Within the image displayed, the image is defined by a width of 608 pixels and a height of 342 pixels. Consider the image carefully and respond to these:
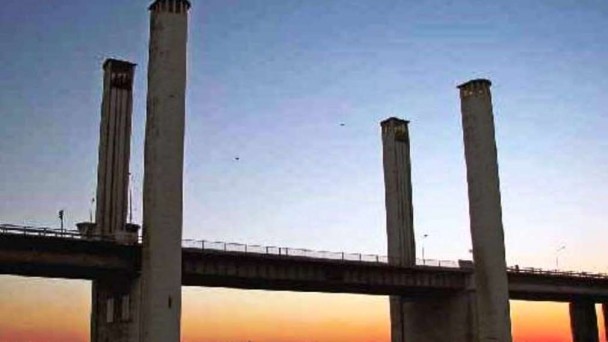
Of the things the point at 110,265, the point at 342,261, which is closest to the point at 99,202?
the point at 110,265

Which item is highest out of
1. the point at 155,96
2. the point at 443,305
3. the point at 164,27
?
the point at 164,27

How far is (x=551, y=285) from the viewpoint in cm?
11681

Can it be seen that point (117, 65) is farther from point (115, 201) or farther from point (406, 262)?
point (406, 262)

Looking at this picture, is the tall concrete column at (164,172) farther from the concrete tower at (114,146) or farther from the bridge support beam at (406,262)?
the bridge support beam at (406,262)

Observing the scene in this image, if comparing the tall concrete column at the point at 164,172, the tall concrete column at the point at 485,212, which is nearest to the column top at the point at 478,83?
the tall concrete column at the point at 485,212

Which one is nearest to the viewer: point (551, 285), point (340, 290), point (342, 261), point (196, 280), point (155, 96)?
point (155, 96)

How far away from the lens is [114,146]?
85750mm

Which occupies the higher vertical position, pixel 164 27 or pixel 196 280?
pixel 164 27

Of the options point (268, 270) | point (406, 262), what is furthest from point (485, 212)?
point (268, 270)

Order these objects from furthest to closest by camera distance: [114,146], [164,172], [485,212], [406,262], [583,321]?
[583,321], [406,262], [485,212], [114,146], [164,172]

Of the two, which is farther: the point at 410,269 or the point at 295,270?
the point at 410,269

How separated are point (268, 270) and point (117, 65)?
29666 mm

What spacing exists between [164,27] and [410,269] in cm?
4553

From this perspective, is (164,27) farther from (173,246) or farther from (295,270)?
(295,270)
